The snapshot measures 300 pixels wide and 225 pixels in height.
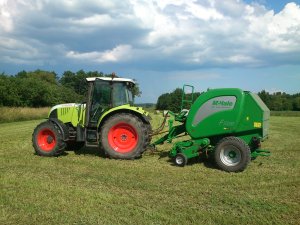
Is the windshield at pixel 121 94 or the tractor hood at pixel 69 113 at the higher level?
the windshield at pixel 121 94

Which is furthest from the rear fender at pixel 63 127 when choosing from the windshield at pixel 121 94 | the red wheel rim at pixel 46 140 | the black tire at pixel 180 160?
the black tire at pixel 180 160

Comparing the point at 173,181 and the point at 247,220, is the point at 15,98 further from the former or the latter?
the point at 247,220

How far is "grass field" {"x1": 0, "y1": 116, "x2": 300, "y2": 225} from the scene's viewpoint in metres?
5.16

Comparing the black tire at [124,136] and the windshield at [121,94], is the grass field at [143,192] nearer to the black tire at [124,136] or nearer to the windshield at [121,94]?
the black tire at [124,136]

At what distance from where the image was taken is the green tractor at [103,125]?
950cm

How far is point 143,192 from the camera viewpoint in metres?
6.38

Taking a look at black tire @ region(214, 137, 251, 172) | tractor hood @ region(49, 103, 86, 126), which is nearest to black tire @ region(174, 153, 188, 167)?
black tire @ region(214, 137, 251, 172)

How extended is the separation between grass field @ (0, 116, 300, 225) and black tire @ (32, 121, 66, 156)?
1.20ft

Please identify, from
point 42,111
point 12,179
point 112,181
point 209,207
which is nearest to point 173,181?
point 112,181

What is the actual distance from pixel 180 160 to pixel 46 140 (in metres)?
3.73

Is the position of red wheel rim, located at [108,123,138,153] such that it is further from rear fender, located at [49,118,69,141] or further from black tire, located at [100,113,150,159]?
rear fender, located at [49,118,69,141]

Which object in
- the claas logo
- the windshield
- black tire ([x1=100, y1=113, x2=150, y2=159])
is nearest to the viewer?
the claas logo

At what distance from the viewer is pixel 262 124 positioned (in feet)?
27.5

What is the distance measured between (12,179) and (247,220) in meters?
4.37
